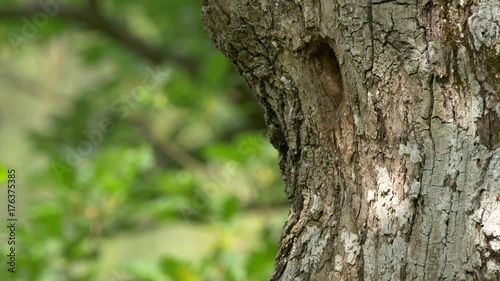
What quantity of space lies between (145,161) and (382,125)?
2.13m

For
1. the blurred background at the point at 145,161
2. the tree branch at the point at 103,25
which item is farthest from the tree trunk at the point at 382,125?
the tree branch at the point at 103,25

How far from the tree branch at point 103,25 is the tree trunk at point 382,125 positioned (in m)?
4.10

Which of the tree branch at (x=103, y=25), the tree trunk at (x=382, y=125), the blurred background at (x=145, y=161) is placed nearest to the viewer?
the tree trunk at (x=382, y=125)

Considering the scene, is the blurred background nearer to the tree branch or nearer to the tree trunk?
the tree branch

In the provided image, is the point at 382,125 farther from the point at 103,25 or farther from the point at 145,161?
the point at 103,25

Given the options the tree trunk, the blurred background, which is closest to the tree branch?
the blurred background

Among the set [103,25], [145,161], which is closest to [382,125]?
[145,161]

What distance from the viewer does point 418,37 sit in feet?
4.13

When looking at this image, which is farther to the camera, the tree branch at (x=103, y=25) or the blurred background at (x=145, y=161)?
the tree branch at (x=103, y=25)

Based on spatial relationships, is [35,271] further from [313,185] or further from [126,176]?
[313,185]

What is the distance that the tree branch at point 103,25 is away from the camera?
5.25 meters

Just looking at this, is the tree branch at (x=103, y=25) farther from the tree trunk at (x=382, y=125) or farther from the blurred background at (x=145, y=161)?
the tree trunk at (x=382, y=125)

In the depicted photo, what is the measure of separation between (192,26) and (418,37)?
14.3 feet

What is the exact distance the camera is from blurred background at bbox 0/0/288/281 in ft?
10.3
